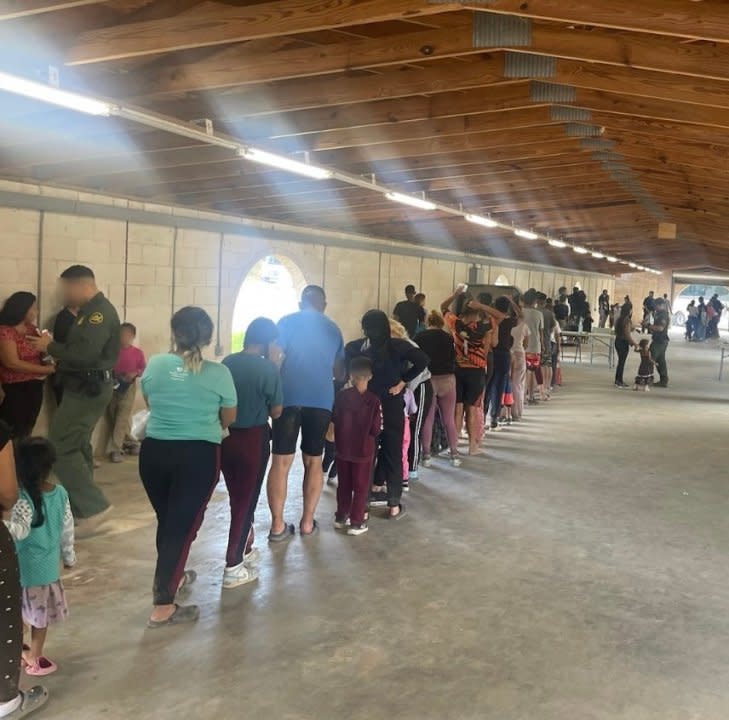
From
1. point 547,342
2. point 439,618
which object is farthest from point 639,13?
point 547,342

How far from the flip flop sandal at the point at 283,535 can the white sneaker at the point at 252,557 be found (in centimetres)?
27

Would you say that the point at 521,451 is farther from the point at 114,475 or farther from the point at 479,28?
the point at 479,28

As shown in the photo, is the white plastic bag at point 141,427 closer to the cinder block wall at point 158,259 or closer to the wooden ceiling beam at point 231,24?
the wooden ceiling beam at point 231,24

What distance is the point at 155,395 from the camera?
11.3 feet

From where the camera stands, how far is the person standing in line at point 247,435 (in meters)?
3.90

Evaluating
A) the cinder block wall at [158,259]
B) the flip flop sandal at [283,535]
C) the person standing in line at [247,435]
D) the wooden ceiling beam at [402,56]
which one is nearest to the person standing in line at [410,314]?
the cinder block wall at [158,259]

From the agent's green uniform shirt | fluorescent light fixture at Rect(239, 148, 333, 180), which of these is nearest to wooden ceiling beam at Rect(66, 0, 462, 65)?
the agent's green uniform shirt

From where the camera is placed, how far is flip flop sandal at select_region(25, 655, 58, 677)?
10.1ft

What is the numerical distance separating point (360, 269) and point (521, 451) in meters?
4.82

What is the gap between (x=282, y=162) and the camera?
5883 mm

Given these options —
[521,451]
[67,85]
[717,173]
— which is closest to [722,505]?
[521,451]

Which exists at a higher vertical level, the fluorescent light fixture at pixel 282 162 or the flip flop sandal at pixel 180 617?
the fluorescent light fixture at pixel 282 162

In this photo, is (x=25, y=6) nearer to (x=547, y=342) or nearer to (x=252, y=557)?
(x=252, y=557)

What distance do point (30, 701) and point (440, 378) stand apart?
14.7ft
